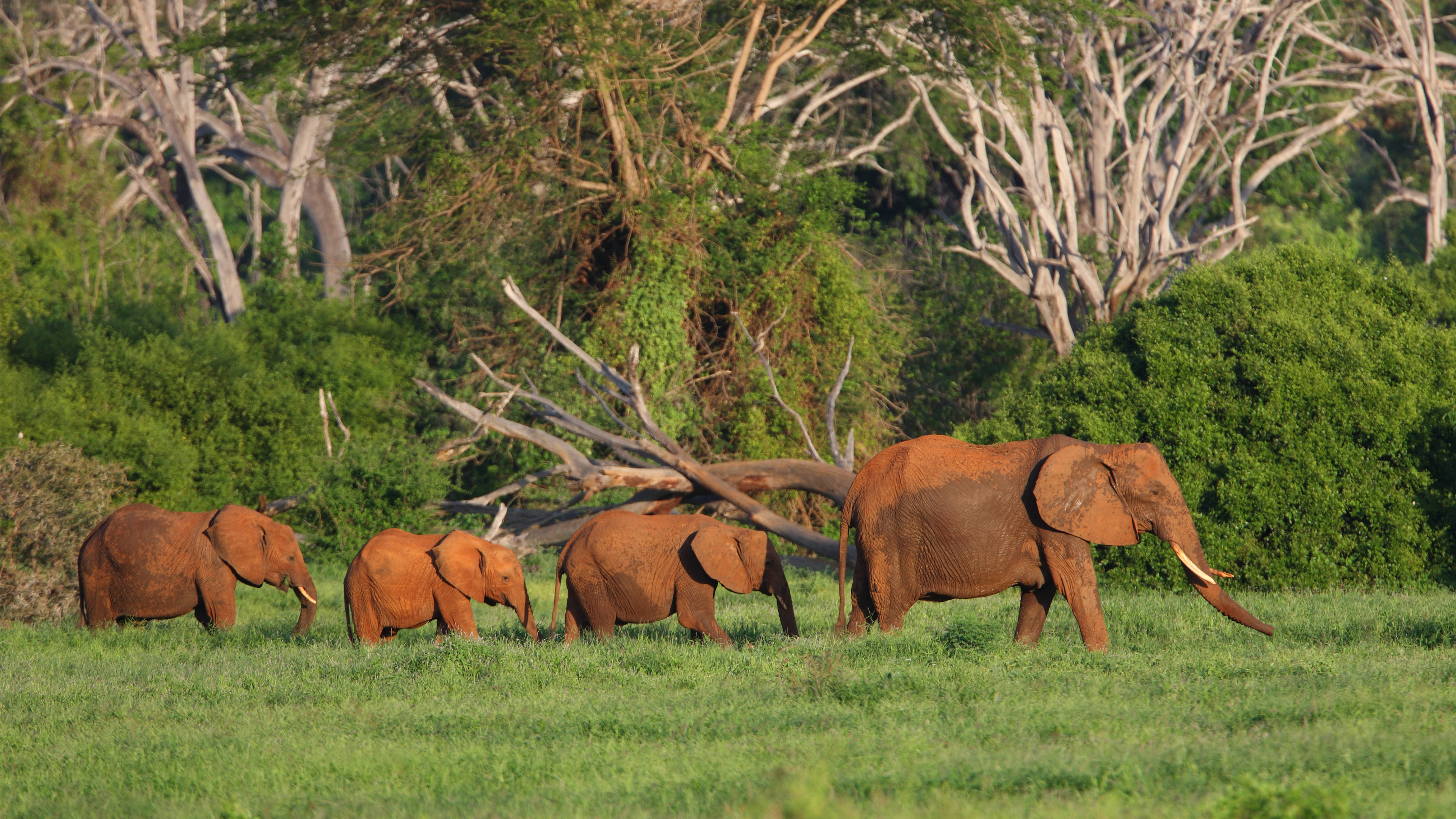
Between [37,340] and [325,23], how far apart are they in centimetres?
661

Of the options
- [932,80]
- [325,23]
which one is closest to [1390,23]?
[932,80]

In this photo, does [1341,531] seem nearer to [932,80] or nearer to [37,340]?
[932,80]

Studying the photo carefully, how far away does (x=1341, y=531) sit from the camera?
15391 mm

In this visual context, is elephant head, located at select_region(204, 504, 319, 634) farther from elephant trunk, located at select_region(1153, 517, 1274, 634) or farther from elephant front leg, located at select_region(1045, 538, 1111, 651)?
elephant trunk, located at select_region(1153, 517, 1274, 634)

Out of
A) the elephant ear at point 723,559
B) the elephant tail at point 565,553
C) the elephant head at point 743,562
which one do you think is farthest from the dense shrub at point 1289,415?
the elephant tail at point 565,553

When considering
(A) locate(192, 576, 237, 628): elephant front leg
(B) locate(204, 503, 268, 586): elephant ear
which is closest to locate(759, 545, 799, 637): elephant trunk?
(B) locate(204, 503, 268, 586): elephant ear

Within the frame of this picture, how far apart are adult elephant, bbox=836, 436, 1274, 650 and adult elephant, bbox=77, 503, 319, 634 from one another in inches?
219

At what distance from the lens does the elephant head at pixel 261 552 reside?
12719 mm

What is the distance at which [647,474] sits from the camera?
16.3 metres

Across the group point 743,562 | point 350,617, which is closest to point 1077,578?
point 743,562

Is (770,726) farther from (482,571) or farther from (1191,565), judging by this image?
(482,571)

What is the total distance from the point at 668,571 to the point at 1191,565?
3840mm

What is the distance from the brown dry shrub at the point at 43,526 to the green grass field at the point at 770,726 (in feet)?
10.9

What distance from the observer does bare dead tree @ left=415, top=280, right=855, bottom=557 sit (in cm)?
1623
